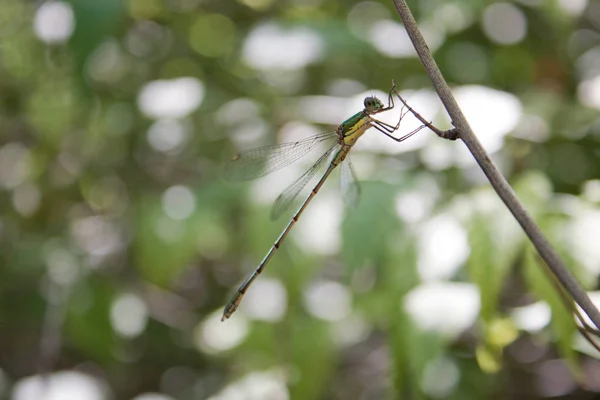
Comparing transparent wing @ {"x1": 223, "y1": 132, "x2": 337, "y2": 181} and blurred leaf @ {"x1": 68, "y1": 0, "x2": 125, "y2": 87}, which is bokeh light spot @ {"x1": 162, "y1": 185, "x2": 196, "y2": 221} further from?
blurred leaf @ {"x1": 68, "y1": 0, "x2": 125, "y2": 87}

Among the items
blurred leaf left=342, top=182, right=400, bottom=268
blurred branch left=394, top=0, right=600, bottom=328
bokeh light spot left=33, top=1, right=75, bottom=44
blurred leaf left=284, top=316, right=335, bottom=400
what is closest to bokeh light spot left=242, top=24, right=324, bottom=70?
bokeh light spot left=33, top=1, right=75, bottom=44

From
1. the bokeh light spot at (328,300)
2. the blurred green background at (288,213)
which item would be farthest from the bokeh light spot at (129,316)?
the bokeh light spot at (328,300)

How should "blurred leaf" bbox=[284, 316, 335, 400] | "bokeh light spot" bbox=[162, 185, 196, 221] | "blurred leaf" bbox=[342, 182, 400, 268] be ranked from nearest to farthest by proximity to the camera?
"blurred leaf" bbox=[342, 182, 400, 268] < "blurred leaf" bbox=[284, 316, 335, 400] < "bokeh light spot" bbox=[162, 185, 196, 221]

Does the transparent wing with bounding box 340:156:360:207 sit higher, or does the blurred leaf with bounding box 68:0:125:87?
the transparent wing with bounding box 340:156:360:207

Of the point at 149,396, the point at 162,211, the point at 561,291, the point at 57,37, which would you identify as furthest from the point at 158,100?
the point at 561,291

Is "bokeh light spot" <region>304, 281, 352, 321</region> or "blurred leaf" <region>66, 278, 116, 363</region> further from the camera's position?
"blurred leaf" <region>66, 278, 116, 363</region>

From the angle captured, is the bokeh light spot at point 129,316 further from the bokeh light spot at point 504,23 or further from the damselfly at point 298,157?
the bokeh light spot at point 504,23
